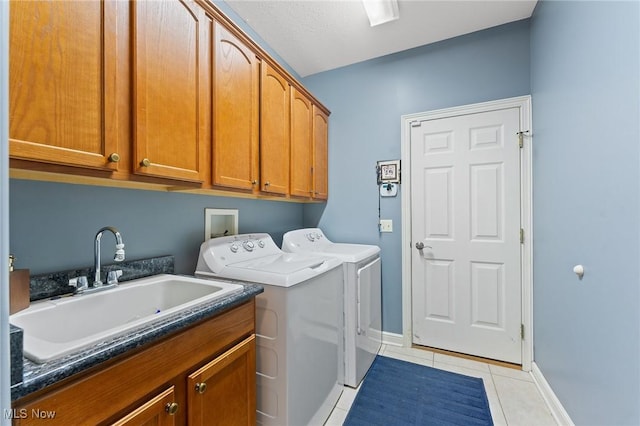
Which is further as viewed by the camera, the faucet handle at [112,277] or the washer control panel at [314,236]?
the washer control panel at [314,236]

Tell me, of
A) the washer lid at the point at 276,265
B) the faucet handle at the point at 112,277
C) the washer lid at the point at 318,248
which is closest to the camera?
the faucet handle at the point at 112,277

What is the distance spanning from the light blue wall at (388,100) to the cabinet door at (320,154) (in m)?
0.08

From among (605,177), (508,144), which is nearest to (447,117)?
(508,144)

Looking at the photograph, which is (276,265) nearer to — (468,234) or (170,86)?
(170,86)

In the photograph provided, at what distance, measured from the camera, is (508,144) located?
214 cm

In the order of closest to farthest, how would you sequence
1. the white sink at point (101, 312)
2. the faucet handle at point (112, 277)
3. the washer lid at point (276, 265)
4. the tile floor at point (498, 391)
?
the white sink at point (101, 312), the faucet handle at point (112, 277), the washer lid at point (276, 265), the tile floor at point (498, 391)

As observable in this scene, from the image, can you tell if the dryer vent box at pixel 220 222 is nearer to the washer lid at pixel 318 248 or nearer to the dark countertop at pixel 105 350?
the washer lid at pixel 318 248

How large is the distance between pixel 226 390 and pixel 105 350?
56 cm

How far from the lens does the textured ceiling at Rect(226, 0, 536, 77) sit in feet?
6.36

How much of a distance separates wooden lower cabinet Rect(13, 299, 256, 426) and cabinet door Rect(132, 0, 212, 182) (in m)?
0.67

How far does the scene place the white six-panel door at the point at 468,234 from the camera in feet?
7.03

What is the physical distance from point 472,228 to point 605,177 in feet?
3.78

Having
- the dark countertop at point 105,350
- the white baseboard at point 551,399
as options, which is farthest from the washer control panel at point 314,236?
the white baseboard at point 551,399

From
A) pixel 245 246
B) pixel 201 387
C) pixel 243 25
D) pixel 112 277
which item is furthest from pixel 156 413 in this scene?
pixel 243 25
